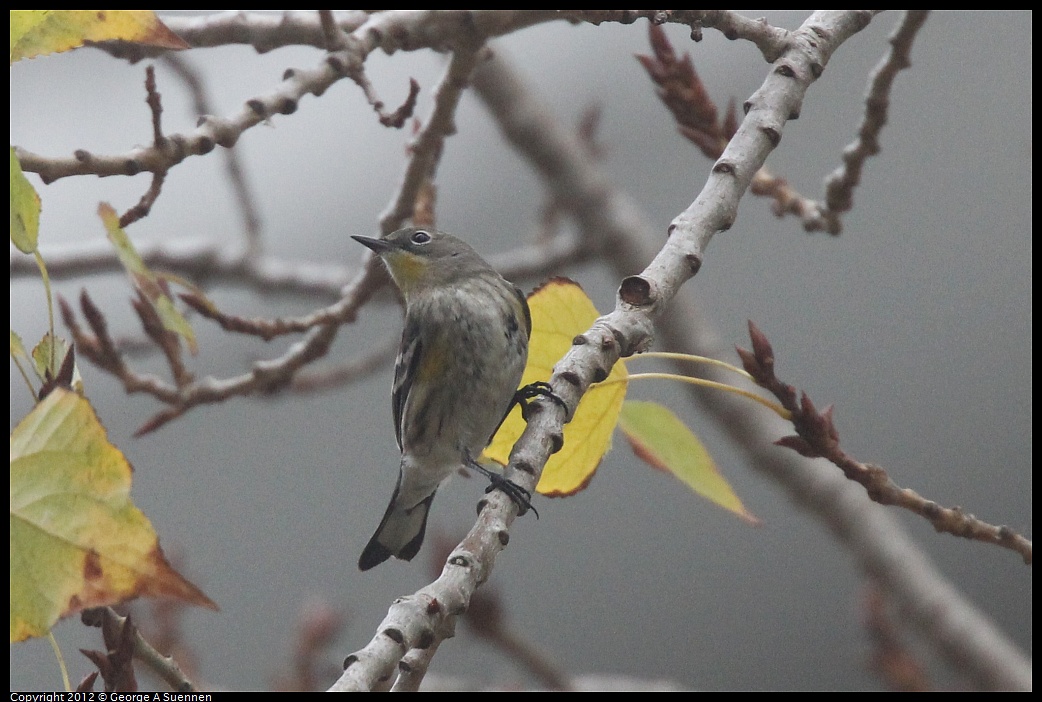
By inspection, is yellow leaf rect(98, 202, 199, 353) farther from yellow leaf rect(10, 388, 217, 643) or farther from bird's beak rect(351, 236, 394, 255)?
bird's beak rect(351, 236, 394, 255)

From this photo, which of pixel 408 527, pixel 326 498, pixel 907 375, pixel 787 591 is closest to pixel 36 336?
pixel 326 498

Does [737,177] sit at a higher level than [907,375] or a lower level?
higher

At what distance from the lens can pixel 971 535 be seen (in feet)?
6.46

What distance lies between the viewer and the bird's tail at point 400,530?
10.1ft

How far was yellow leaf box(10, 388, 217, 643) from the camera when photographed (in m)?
1.08

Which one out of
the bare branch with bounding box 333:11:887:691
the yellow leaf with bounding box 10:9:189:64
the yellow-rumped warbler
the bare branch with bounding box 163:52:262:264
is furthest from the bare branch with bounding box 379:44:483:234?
the yellow leaf with bounding box 10:9:189:64

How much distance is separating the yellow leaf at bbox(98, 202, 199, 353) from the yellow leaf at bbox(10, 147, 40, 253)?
42cm

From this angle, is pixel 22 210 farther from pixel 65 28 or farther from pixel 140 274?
pixel 140 274

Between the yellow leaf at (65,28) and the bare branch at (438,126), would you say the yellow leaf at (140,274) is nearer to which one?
the yellow leaf at (65,28)

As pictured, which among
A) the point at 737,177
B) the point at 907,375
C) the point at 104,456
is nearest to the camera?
the point at 104,456

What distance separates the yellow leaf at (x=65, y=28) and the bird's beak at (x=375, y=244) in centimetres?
142

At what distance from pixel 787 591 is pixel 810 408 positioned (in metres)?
3.88

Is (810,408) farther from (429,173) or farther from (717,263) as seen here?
(717,263)

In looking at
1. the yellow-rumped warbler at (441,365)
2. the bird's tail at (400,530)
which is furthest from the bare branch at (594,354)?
the bird's tail at (400,530)
